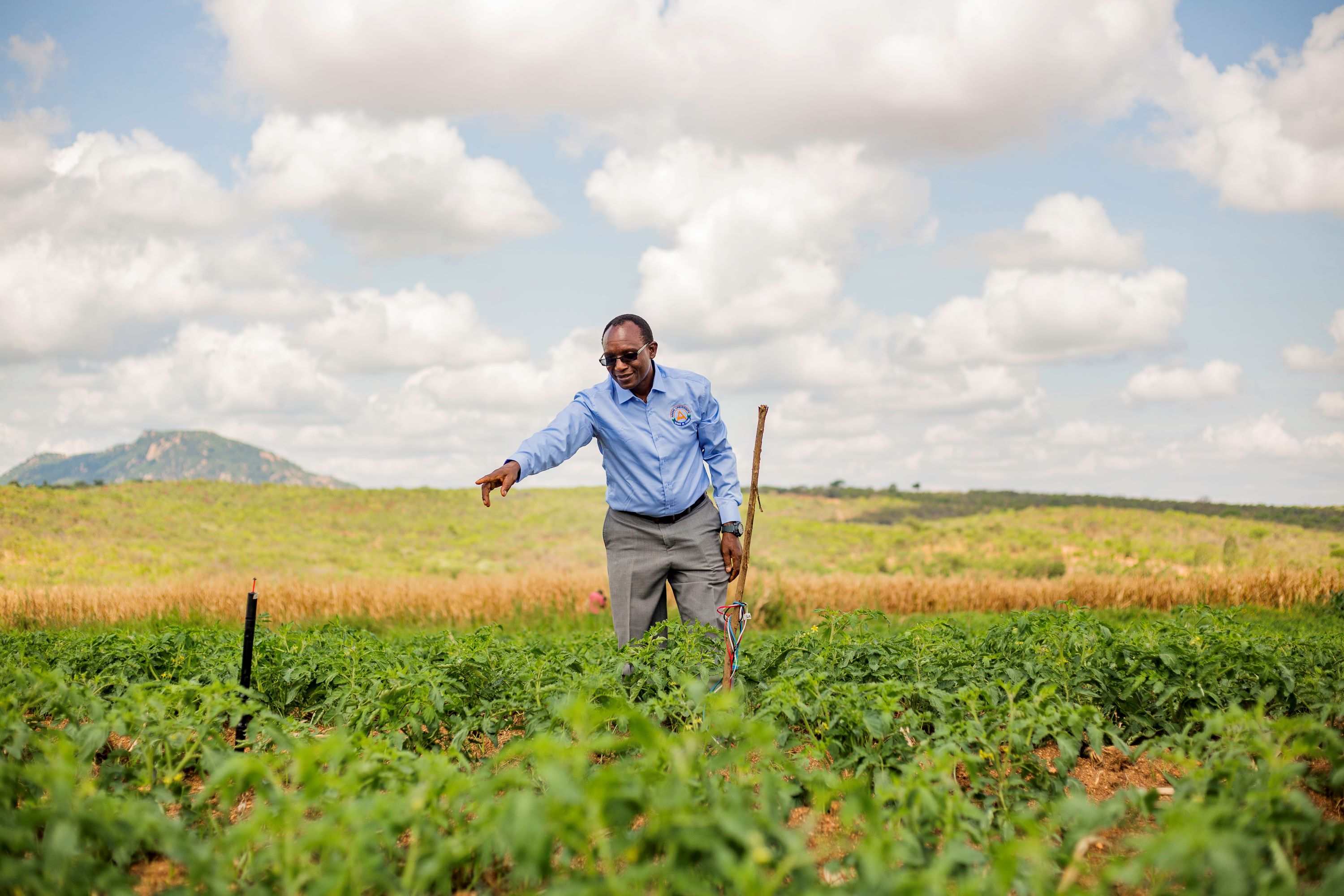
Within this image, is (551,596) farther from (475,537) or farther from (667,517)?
(475,537)

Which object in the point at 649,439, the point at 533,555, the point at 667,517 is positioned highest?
the point at 649,439

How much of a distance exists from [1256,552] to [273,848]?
28.8 metres

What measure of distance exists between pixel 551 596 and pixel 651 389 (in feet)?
28.1

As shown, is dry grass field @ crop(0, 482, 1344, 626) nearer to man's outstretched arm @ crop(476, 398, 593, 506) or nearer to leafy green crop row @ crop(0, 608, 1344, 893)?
leafy green crop row @ crop(0, 608, 1344, 893)

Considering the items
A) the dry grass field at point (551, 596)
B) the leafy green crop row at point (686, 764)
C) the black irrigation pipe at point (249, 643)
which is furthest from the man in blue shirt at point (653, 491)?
the dry grass field at point (551, 596)

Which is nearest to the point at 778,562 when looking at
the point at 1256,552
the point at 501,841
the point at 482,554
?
the point at 482,554

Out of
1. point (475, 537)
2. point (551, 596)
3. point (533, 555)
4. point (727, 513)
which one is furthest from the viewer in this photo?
point (475, 537)

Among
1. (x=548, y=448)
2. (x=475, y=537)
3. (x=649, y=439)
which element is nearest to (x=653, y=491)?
(x=649, y=439)

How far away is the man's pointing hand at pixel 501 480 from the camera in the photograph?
4109 millimetres

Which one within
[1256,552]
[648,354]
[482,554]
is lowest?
[482,554]

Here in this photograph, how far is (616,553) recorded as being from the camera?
521 cm

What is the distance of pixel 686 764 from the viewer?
182cm

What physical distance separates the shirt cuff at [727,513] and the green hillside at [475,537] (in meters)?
15.7

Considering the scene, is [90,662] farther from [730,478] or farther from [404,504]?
[404,504]
